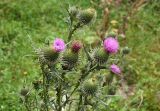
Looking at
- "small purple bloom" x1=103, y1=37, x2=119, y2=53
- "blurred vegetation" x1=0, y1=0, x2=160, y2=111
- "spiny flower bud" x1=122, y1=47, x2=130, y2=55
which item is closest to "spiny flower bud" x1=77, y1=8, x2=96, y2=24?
"small purple bloom" x1=103, y1=37, x2=119, y2=53

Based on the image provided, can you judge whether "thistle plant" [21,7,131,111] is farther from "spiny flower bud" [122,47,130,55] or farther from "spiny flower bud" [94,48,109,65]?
"spiny flower bud" [122,47,130,55]

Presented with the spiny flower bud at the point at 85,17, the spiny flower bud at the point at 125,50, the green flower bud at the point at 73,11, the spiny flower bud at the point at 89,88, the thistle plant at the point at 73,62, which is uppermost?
the green flower bud at the point at 73,11

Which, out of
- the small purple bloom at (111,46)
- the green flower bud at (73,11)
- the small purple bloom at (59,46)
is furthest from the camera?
the green flower bud at (73,11)

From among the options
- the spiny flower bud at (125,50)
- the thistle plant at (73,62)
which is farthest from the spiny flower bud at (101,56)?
the spiny flower bud at (125,50)

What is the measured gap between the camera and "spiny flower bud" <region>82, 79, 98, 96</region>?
3043 mm

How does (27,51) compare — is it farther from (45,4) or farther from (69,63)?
(69,63)

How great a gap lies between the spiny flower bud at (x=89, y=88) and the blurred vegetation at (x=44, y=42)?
148 cm

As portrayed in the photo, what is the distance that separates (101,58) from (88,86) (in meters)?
0.24

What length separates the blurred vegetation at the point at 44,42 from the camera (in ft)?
16.0

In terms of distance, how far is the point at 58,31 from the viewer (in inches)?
240

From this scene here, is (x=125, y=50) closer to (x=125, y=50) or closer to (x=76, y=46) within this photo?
(x=125, y=50)

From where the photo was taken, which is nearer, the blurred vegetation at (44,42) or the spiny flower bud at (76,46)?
the spiny flower bud at (76,46)

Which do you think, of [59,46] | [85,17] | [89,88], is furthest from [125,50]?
[59,46]

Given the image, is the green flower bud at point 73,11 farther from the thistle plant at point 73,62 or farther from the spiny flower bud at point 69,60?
the spiny flower bud at point 69,60
